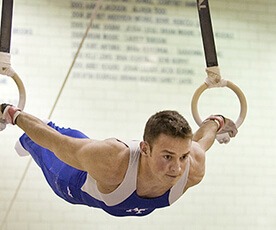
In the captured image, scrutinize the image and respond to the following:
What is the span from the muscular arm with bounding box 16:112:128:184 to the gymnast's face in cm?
12

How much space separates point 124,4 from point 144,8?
152mm

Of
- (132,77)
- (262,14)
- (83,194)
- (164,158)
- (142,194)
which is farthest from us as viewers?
(262,14)

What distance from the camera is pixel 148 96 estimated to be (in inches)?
163

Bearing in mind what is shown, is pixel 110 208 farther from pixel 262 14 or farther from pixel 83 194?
pixel 262 14

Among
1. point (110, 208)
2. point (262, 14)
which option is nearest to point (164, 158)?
point (110, 208)

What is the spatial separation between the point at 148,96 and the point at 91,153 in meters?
2.12

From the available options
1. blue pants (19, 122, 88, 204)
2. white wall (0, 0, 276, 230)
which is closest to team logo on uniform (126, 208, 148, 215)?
blue pants (19, 122, 88, 204)

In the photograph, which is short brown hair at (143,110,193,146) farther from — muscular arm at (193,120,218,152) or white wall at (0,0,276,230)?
white wall at (0,0,276,230)

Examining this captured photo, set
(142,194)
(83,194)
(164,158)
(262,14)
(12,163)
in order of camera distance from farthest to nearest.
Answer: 1. (262,14)
2. (12,163)
3. (83,194)
4. (142,194)
5. (164,158)

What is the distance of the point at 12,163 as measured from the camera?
3875 millimetres

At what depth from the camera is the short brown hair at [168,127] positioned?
1.96 meters

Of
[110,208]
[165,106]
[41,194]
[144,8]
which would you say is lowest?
[110,208]

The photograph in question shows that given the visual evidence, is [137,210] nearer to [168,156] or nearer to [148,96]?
[168,156]

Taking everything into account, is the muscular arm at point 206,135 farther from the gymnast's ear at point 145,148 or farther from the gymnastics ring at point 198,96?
the gymnast's ear at point 145,148
